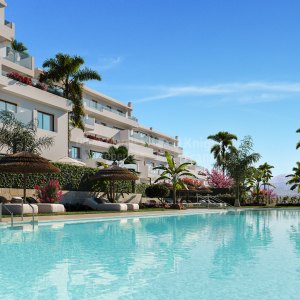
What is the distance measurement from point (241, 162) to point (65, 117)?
828 inches

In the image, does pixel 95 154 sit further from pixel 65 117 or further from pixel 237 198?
pixel 237 198

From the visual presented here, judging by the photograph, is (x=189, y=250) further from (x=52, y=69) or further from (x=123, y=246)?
(x=52, y=69)

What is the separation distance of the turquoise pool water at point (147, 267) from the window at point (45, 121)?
20.2 meters

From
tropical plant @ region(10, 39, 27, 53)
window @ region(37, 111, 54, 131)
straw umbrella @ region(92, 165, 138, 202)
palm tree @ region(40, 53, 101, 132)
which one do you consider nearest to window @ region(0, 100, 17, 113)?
window @ region(37, 111, 54, 131)

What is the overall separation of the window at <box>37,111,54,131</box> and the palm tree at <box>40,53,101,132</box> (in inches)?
119

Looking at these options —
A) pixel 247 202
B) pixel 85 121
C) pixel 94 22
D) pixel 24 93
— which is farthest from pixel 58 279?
pixel 247 202

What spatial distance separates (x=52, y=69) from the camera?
38.1m

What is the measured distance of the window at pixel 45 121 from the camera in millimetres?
34375

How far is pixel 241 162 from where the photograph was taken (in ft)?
161

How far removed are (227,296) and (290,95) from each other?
90.6 feet

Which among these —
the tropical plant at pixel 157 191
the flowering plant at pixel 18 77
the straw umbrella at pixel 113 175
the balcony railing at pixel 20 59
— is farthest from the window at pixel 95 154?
the straw umbrella at pixel 113 175

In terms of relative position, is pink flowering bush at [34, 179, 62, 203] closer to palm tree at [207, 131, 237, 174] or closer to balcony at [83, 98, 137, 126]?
balcony at [83, 98, 137, 126]

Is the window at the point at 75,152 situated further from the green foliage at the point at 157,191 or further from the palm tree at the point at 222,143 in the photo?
the palm tree at the point at 222,143

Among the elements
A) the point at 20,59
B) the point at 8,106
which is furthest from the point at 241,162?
the point at 8,106
